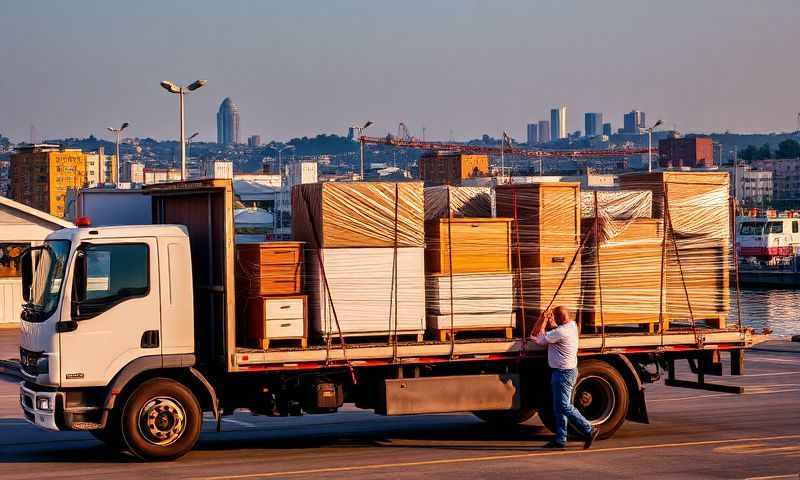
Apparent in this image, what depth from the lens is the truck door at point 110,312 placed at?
1355cm

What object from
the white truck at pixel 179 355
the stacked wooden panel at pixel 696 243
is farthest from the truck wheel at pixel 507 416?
the stacked wooden panel at pixel 696 243

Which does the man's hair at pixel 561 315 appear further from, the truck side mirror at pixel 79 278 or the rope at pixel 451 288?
the truck side mirror at pixel 79 278

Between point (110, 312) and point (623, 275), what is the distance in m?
6.85

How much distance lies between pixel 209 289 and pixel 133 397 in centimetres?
159

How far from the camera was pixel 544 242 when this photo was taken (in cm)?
1561

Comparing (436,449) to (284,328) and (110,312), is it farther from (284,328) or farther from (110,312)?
(110,312)

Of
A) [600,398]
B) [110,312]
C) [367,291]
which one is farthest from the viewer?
[600,398]

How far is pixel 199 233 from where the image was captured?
1471cm

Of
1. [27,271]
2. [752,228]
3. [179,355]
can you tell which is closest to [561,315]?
[179,355]

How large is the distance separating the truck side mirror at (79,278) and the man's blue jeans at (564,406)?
5.91 meters

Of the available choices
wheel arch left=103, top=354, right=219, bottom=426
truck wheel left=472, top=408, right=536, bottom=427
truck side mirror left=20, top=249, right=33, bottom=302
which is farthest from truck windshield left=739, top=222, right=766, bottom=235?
truck side mirror left=20, top=249, right=33, bottom=302

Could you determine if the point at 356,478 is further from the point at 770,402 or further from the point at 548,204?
the point at 770,402

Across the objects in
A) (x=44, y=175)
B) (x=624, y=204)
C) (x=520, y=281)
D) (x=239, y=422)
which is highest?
(x=44, y=175)

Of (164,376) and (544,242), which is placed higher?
(544,242)
